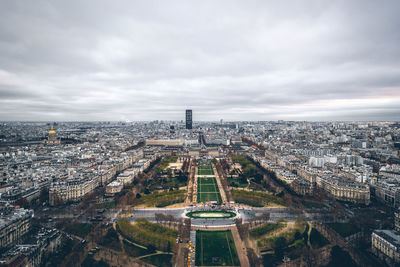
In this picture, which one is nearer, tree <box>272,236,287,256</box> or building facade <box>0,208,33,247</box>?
tree <box>272,236,287,256</box>

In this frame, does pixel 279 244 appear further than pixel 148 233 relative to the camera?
No

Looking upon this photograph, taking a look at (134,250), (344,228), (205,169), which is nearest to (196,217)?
(134,250)

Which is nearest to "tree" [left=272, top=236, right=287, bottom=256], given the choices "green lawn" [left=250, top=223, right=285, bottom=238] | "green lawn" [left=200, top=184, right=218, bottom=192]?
"green lawn" [left=250, top=223, right=285, bottom=238]

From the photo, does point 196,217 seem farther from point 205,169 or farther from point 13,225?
point 205,169

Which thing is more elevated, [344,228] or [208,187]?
[208,187]

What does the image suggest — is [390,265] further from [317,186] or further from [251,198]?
[317,186]

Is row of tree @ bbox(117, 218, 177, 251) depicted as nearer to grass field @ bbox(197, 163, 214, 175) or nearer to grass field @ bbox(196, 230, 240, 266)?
grass field @ bbox(196, 230, 240, 266)

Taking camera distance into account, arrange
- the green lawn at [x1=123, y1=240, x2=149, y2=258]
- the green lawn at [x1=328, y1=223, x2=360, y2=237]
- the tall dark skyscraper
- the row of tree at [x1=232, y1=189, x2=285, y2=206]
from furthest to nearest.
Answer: the tall dark skyscraper < the row of tree at [x1=232, y1=189, x2=285, y2=206] < the green lawn at [x1=328, y1=223, x2=360, y2=237] < the green lawn at [x1=123, y1=240, x2=149, y2=258]

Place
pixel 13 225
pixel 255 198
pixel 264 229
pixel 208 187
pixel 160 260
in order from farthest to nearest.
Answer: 1. pixel 208 187
2. pixel 255 198
3. pixel 264 229
4. pixel 13 225
5. pixel 160 260
